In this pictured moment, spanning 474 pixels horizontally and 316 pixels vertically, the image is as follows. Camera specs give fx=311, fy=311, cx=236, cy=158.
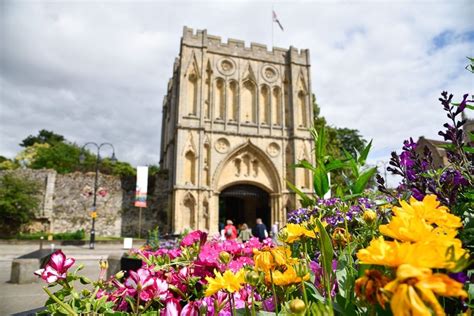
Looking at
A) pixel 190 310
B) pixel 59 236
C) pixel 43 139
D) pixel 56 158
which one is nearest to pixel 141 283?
pixel 190 310

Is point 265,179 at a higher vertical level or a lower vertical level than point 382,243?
higher

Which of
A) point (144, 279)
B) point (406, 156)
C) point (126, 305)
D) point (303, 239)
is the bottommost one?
point (126, 305)

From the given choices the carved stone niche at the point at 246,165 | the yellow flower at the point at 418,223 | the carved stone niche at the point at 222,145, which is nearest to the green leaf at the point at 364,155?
the yellow flower at the point at 418,223

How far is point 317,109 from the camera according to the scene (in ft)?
106

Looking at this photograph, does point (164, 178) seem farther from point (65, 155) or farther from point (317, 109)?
point (65, 155)

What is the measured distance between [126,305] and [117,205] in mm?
23751

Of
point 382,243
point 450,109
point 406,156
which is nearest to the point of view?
point 382,243

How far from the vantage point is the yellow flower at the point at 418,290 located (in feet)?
1.83

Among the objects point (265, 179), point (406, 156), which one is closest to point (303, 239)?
point (406, 156)

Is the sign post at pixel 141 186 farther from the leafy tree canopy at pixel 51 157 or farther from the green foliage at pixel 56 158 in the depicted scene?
the green foliage at pixel 56 158

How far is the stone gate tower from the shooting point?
66.6 feet

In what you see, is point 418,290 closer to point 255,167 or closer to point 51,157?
point 255,167

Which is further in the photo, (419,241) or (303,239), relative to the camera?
(303,239)

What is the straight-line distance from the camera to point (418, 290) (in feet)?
1.94
